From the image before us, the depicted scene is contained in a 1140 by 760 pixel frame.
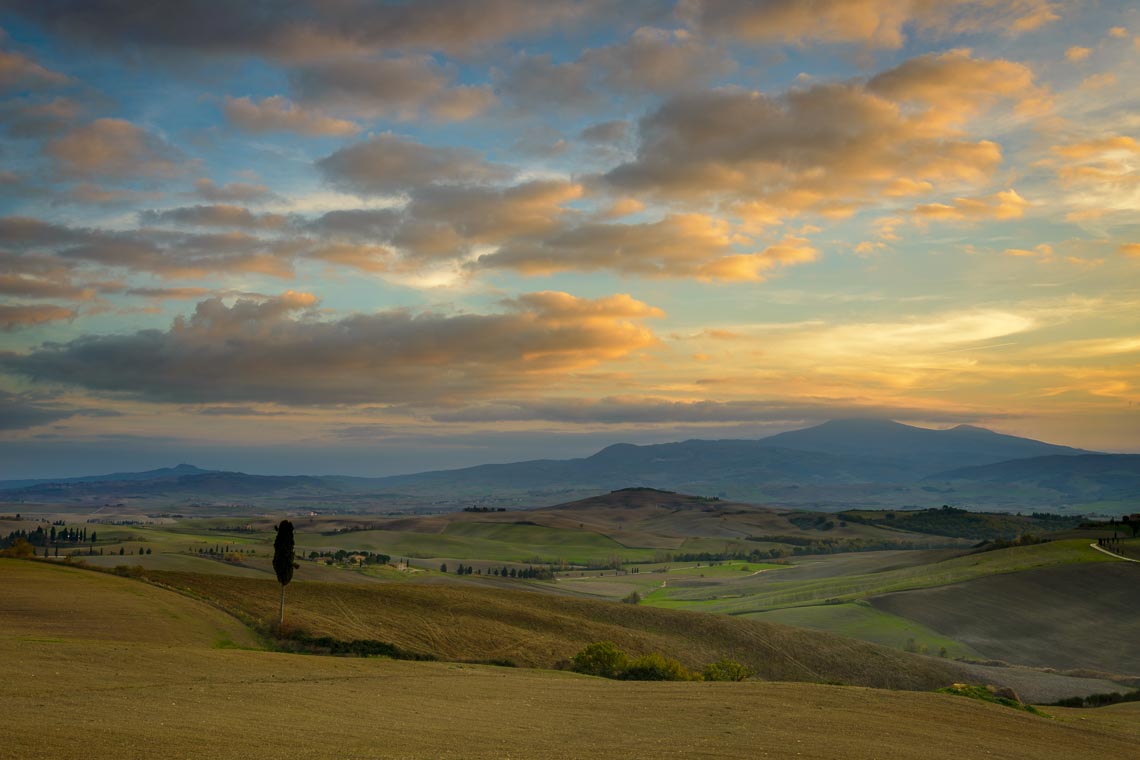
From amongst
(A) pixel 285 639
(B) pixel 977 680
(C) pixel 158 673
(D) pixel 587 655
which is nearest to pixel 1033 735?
(D) pixel 587 655

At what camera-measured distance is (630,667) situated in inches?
2704

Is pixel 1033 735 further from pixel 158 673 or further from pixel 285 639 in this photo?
pixel 285 639

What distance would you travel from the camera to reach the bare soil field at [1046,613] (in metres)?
112

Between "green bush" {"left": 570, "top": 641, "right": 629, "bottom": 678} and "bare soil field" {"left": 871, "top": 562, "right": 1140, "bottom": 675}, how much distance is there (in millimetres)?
66989

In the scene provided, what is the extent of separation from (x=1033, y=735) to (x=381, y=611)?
61.5m

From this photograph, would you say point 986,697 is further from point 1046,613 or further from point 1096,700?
point 1046,613

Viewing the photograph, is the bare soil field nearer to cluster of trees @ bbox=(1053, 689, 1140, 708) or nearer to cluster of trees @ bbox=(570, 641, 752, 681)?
cluster of trees @ bbox=(1053, 689, 1140, 708)

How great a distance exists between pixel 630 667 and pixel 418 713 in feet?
118

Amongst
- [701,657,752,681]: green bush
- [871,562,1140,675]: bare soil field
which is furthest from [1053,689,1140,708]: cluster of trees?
[871,562,1140,675]: bare soil field

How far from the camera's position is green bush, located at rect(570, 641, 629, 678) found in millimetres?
68625

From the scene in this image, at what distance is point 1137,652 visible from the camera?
111m

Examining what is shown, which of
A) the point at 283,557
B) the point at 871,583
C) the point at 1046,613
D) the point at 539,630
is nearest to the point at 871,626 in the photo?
the point at 1046,613

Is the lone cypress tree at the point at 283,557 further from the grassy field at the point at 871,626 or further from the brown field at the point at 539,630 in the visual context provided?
the grassy field at the point at 871,626

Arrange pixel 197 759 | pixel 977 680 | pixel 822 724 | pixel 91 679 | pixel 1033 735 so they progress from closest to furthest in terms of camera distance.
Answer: pixel 197 759, pixel 91 679, pixel 822 724, pixel 1033 735, pixel 977 680
